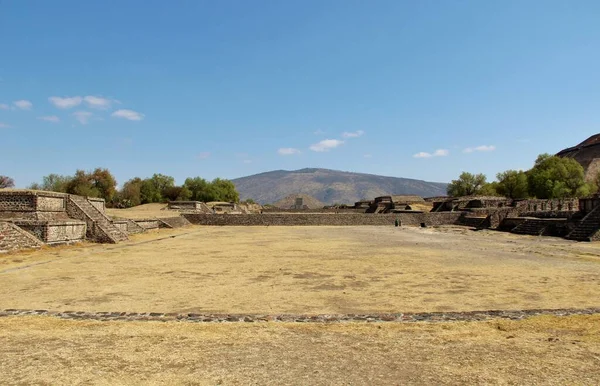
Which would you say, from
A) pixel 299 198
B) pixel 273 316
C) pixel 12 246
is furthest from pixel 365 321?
pixel 299 198

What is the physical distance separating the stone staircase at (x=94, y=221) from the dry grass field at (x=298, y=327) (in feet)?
22.6

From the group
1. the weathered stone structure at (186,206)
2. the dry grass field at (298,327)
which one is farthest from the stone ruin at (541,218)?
the weathered stone structure at (186,206)

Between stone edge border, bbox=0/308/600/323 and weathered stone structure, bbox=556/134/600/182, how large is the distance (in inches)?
3193

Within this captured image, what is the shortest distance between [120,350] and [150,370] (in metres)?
1.02

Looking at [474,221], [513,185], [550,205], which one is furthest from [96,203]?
[513,185]

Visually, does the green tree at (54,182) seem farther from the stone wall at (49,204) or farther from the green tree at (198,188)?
the stone wall at (49,204)

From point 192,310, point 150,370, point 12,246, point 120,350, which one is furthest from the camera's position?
point 12,246

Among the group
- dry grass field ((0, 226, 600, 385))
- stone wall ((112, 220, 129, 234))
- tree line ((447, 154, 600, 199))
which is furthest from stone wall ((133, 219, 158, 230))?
tree line ((447, 154, 600, 199))

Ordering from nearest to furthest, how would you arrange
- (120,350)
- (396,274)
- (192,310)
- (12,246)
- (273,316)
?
(120,350), (273,316), (192,310), (396,274), (12,246)

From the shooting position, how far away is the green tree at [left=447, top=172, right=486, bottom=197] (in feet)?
281

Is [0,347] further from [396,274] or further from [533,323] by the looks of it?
[396,274]

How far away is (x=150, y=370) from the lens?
5.21 meters

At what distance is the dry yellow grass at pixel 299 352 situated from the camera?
4980mm

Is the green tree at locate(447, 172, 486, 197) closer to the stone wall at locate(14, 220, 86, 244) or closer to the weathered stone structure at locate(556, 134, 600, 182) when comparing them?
the weathered stone structure at locate(556, 134, 600, 182)
